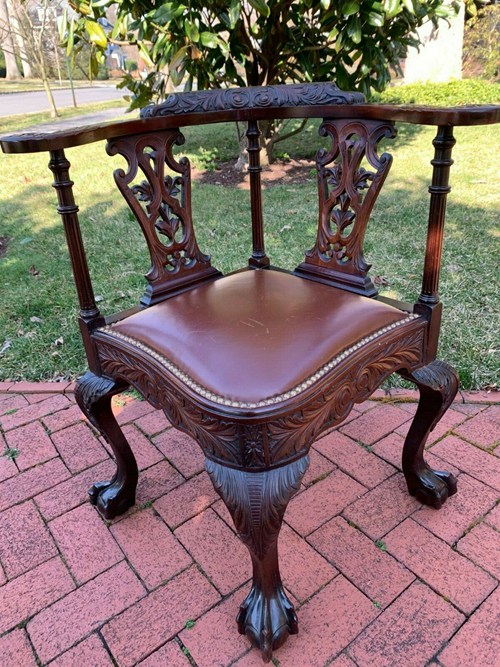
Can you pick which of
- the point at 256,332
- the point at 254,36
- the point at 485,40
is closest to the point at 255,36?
the point at 254,36

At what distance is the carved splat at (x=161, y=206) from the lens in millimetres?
1359

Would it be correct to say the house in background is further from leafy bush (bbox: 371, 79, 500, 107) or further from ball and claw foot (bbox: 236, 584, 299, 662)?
ball and claw foot (bbox: 236, 584, 299, 662)

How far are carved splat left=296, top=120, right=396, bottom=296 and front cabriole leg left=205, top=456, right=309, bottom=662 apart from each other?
58 centimetres

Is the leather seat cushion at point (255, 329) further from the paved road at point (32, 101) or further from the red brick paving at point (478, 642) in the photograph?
the paved road at point (32, 101)

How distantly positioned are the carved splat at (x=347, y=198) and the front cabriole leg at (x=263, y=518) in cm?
58

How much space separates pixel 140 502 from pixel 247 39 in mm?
3348

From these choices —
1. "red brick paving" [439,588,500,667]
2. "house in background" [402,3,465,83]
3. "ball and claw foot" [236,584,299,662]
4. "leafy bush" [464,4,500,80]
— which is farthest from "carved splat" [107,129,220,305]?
"leafy bush" [464,4,500,80]

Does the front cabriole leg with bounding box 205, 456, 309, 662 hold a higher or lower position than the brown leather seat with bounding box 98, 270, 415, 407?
lower

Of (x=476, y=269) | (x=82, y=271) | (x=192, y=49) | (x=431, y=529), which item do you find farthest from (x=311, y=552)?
(x=192, y=49)

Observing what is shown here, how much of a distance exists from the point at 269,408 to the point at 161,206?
2.41 feet

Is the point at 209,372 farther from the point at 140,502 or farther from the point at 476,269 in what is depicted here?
the point at 476,269

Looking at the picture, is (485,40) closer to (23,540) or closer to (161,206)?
(161,206)

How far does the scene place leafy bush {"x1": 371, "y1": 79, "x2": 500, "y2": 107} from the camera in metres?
7.04

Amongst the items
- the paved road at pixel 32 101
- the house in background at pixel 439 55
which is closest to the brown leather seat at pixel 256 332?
the house in background at pixel 439 55
